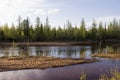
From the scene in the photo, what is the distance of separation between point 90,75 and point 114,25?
4455 inches

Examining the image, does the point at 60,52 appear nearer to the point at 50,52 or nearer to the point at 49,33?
the point at 50,52

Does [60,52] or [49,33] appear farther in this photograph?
[49,33]

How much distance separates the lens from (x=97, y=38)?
357 feet

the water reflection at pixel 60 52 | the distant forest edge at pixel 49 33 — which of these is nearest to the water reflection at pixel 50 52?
the water reflection at pixel 60 52

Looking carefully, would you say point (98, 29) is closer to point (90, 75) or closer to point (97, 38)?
point (97, 38)

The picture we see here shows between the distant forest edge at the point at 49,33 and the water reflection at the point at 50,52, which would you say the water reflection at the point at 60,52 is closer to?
the water reflection at the point at 50,52

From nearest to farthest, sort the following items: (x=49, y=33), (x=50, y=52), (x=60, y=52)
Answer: (x=50, y=52), (x=60, y=52), (x=49, y=33)

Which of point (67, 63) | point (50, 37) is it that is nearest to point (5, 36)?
point (50, 37)

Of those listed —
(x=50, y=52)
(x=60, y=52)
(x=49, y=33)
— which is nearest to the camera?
(x=50, y=52)

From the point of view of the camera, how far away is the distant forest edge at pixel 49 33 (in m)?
93.2

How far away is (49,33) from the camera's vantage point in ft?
339

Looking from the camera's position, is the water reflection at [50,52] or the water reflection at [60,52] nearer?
the water reflection at [50,52]

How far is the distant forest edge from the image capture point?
9319 cm

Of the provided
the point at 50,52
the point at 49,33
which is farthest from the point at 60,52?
Answer: the point at 49,33
